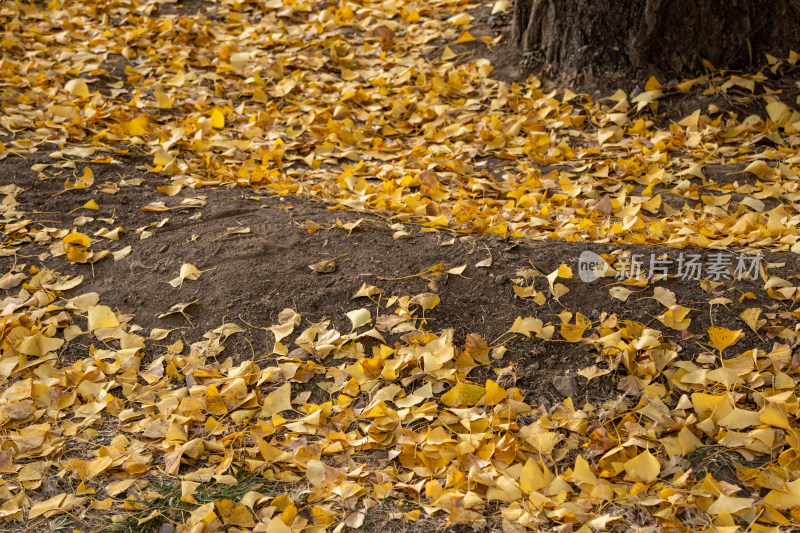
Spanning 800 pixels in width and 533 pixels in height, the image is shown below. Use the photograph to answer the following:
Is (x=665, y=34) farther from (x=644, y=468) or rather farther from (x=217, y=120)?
(x=644, y=468)

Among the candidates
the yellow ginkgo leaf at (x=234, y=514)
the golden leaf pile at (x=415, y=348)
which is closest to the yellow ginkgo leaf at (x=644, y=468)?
the golden leaf pile at (x=415, y=348)

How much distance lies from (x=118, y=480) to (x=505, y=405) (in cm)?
99

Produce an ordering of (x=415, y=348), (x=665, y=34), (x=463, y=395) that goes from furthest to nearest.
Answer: (x=665, y=34) → (x=415, y=348) → (x=463, y=395)

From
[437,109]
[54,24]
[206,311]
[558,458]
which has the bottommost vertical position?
[558,458]

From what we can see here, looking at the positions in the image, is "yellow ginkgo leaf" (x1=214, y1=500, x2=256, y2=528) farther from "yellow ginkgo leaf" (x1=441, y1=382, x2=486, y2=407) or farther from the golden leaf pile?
"yellow ginkgo leaf" (x1=441, y1=382, x2=486, y2=407)

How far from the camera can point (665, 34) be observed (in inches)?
128

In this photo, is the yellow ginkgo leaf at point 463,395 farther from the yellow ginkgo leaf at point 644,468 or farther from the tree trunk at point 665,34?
the tree trunk at point 665,34

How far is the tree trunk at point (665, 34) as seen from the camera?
3215 millimetres

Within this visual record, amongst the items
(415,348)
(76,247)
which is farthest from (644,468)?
(76,247)

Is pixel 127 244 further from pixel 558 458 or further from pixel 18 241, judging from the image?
pixel 558 458

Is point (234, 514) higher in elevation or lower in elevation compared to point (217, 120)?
lower

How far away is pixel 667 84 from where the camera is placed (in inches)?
131

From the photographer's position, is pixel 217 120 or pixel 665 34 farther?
pixel 217 120

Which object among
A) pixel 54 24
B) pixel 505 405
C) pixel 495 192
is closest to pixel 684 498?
pixel 505 405
